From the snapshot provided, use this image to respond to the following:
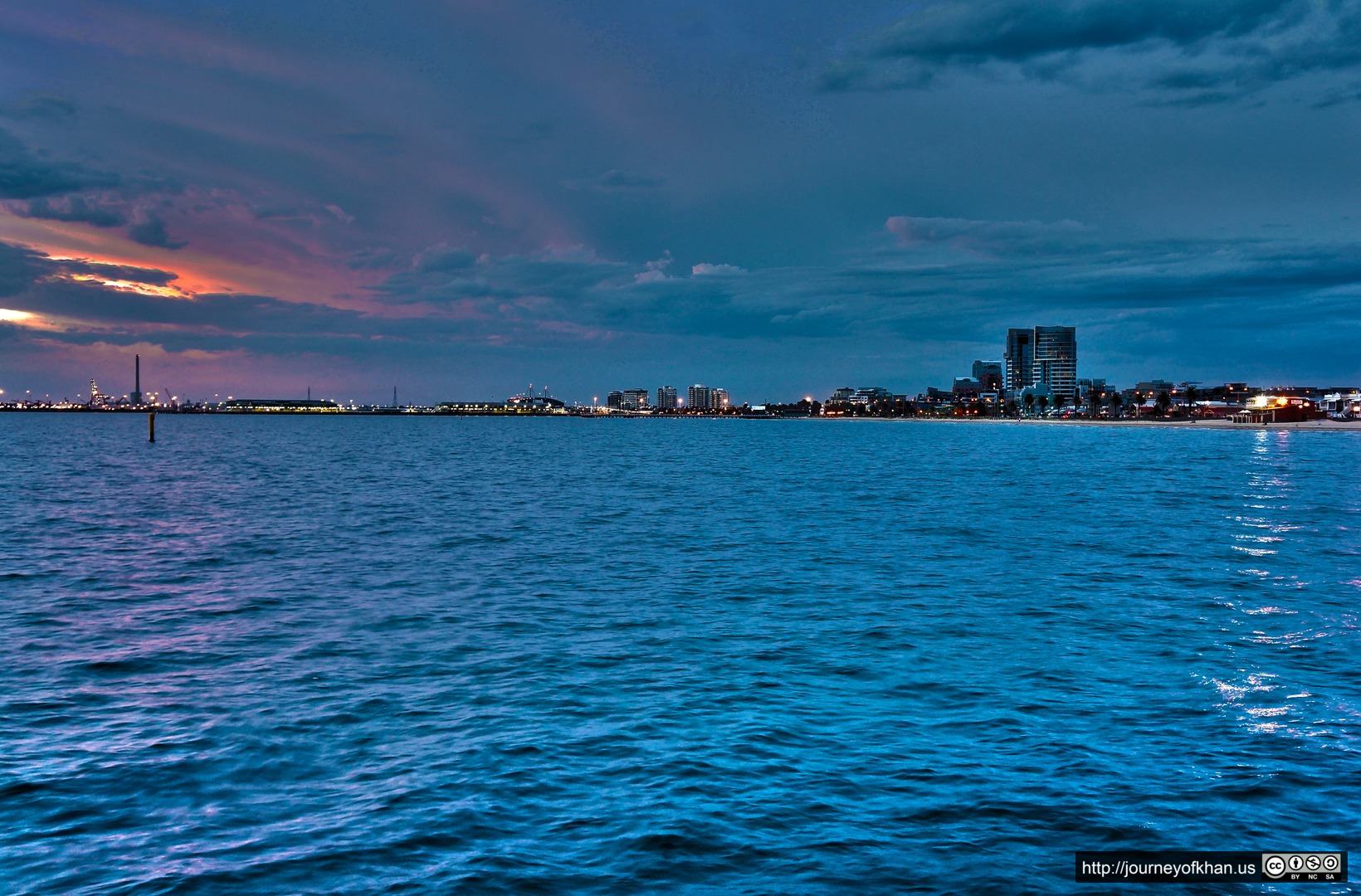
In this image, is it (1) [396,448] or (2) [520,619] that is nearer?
(2) [520,619]

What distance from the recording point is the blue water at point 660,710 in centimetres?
1131

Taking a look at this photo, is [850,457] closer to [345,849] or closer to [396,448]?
[396,448]

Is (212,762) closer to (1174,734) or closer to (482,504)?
(1174,734)

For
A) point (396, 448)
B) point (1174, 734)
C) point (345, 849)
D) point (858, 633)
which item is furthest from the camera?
point (396, 448)

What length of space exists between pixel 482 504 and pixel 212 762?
4885 cm

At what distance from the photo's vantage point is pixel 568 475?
9588 centimetres

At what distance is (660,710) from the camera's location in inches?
672

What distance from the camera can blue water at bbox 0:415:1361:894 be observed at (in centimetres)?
1131

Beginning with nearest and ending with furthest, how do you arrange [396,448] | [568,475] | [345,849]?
[345,849], [568,475], [396,448]

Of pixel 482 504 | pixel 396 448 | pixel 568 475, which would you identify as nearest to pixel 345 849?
pixel 482 504

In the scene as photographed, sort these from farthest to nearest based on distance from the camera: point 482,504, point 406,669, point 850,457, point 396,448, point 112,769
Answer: point 396,448, point 850,457, point 482,504, point 406,669, point 112,769

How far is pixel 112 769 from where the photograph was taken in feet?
45.7

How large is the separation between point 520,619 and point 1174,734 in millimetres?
16593

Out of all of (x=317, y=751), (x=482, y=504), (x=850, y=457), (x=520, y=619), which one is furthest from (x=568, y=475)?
(x=317, y=751)
